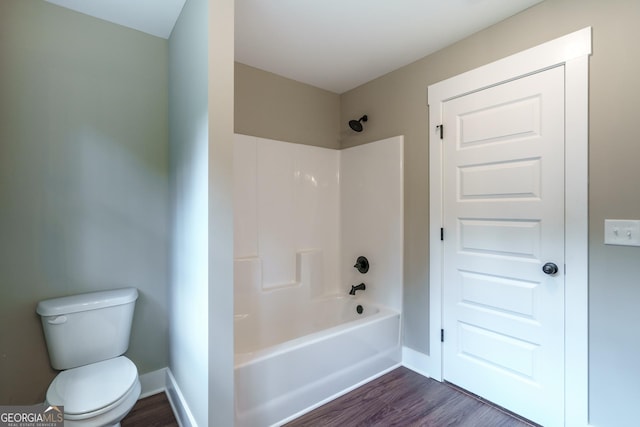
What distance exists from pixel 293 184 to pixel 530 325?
200 centimetres

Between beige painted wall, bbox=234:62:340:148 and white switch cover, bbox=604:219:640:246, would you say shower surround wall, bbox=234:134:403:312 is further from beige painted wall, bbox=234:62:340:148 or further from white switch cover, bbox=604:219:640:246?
white switch cover, bbox=604:219:640:246

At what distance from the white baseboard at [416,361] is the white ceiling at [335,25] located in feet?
7.58

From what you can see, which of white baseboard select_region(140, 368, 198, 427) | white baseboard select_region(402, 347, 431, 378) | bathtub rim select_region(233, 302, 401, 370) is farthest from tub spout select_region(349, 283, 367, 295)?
white baseboard select_region(140, 368, 198, 427)

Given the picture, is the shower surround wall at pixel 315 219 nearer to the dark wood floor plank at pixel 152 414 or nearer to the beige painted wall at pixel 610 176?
the dark wood floor plank at pixel 152 414

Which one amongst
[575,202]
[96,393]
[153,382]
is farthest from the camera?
[153,382]

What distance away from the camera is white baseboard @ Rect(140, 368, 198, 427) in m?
1.73

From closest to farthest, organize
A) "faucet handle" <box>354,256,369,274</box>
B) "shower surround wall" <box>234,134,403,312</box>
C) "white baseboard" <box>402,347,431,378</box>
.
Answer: "white baseboard" <box>402,347,431,378</box> < "shower surround wall" <box>234,134,403,312</box> < "faucet handle" <box>354,256,369,274</box>

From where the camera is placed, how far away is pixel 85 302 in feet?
5.39

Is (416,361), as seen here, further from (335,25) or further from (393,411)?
(335,25)

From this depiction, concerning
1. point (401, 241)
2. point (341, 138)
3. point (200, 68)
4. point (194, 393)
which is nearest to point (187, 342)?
point (194, 393)

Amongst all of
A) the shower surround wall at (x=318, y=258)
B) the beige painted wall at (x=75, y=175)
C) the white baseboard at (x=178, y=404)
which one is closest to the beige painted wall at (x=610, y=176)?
the shower surround wall at (x=318, y=258)

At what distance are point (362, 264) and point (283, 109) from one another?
1.58 meters

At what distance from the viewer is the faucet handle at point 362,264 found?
2674 mm

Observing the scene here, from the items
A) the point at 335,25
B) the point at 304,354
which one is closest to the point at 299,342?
the point at 304,354
